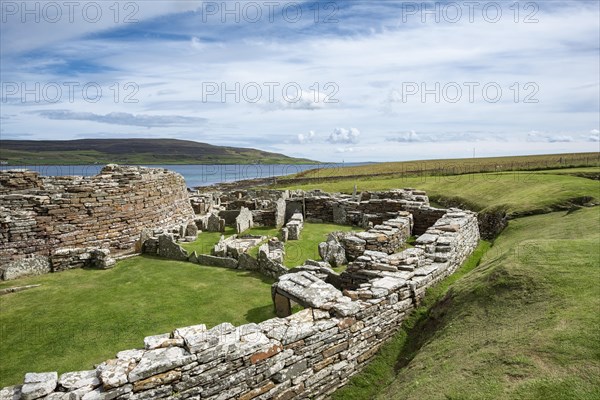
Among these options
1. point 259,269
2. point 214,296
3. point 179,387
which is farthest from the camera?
point 259,269

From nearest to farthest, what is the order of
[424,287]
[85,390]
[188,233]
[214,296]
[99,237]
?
[85,390] < [424,287] < [214,296] < [99,237] < [188,233]

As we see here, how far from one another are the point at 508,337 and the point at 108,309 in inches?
415

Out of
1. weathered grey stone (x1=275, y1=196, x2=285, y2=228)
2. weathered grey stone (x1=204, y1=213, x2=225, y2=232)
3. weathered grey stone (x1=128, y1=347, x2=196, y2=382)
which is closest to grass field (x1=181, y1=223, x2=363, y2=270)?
weathered grey stone (x1=204, y1=213, x2=225, y2=232)

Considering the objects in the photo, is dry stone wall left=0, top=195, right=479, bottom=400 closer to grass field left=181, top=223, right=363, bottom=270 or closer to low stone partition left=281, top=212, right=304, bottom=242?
grass field left=181, top=223, right=363, bottom=270

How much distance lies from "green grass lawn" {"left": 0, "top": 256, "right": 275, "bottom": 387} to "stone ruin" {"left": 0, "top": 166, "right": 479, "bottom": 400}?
1.23 m

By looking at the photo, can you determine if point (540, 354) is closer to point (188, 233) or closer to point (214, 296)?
point (214, 296)

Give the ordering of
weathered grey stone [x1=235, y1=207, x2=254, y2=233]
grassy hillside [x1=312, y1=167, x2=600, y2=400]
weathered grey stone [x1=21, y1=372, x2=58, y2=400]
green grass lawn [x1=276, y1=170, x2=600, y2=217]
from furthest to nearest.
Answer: weathered grey stone [x1=235, y1=207, x2=254, y2=233] → green grass lawn [x1=276, y1=170, x2=600, y2=217] → grassy hillside [x1=312, y1=167, x2=600, y2=400] → weathered grey stone [x1=21, y1=372, x2=58, y2=400]

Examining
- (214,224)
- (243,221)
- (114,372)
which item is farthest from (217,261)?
(114,372)

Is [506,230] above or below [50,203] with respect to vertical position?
below

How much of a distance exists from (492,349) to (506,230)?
12.1 meters

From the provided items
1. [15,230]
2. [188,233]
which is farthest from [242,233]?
[15,230]

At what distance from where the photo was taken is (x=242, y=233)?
2028 cm

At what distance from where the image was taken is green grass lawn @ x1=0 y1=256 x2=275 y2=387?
8.88m

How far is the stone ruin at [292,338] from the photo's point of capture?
5945 millimetres
